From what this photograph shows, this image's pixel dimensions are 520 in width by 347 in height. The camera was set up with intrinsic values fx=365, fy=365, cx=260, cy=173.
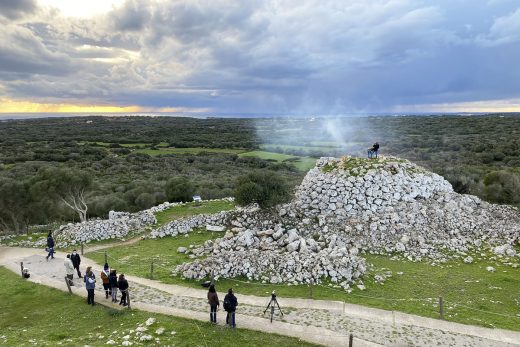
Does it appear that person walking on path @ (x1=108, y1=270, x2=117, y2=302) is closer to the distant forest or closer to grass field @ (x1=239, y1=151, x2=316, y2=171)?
the distant forest

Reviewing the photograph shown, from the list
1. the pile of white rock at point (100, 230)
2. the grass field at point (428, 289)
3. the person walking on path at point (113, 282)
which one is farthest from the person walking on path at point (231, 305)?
the pile of white rock at point (100, 230)

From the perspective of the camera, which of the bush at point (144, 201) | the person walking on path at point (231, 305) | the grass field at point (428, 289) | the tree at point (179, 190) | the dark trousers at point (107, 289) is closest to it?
the person walking on path at point (231, 305)

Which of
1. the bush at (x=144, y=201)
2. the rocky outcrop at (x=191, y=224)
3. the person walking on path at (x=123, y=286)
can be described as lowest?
the bush at (x=144, y=201)

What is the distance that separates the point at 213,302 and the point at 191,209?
21.3 meters

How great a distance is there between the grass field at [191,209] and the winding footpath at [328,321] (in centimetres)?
1409

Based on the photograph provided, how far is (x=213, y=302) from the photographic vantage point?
49.4 ft

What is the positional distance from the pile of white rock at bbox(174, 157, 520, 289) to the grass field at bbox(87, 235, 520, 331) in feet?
2.69

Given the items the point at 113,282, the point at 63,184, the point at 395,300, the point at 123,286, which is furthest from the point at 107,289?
the point at 63,184

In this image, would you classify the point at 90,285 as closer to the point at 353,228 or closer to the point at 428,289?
the point at 428,289

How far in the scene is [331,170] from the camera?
2952 cm

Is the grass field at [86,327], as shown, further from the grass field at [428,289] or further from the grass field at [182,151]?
the grass field at [182,151]

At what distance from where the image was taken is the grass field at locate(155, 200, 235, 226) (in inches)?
1326

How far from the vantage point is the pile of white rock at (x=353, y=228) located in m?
20.4

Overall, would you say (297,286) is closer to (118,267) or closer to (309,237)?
(309,237)
